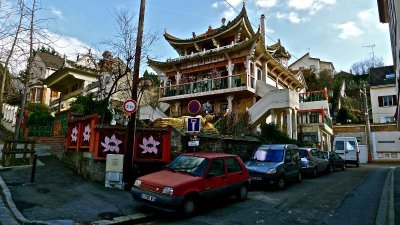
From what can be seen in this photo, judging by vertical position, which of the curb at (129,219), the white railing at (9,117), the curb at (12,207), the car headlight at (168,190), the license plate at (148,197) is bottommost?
the curb at (129,219)

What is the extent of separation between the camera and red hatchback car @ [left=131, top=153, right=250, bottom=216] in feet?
21.9

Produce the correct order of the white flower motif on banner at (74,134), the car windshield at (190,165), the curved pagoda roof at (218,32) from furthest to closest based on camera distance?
the curved pagoda roof at (218,32) → the white flower motif on banner at (74,134) → the car windshield at (190,165)

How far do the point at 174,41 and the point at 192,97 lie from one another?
24.0ft

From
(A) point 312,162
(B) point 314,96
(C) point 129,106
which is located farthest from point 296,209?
(B) point 314,96

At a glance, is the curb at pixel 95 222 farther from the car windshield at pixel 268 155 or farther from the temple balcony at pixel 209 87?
the temple balcony at pixel 209 87

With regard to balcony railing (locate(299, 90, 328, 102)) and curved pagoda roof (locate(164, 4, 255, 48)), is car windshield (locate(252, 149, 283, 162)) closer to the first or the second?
curved pagoda roof (locate(164, 4, 255, 48))

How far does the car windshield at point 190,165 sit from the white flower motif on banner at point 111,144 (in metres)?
2.84

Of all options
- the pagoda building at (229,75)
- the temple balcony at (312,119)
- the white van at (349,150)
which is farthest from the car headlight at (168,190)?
the temple balcony at (312,119)

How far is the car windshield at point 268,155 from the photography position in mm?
11904

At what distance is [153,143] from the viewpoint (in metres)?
10.8

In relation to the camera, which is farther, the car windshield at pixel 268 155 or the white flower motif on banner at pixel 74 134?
the car windshield at pixel 268 155

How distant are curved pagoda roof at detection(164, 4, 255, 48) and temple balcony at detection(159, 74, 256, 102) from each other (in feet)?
15.7

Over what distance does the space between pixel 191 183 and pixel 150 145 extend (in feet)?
13.2

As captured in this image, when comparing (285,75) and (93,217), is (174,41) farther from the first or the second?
(93,217)
